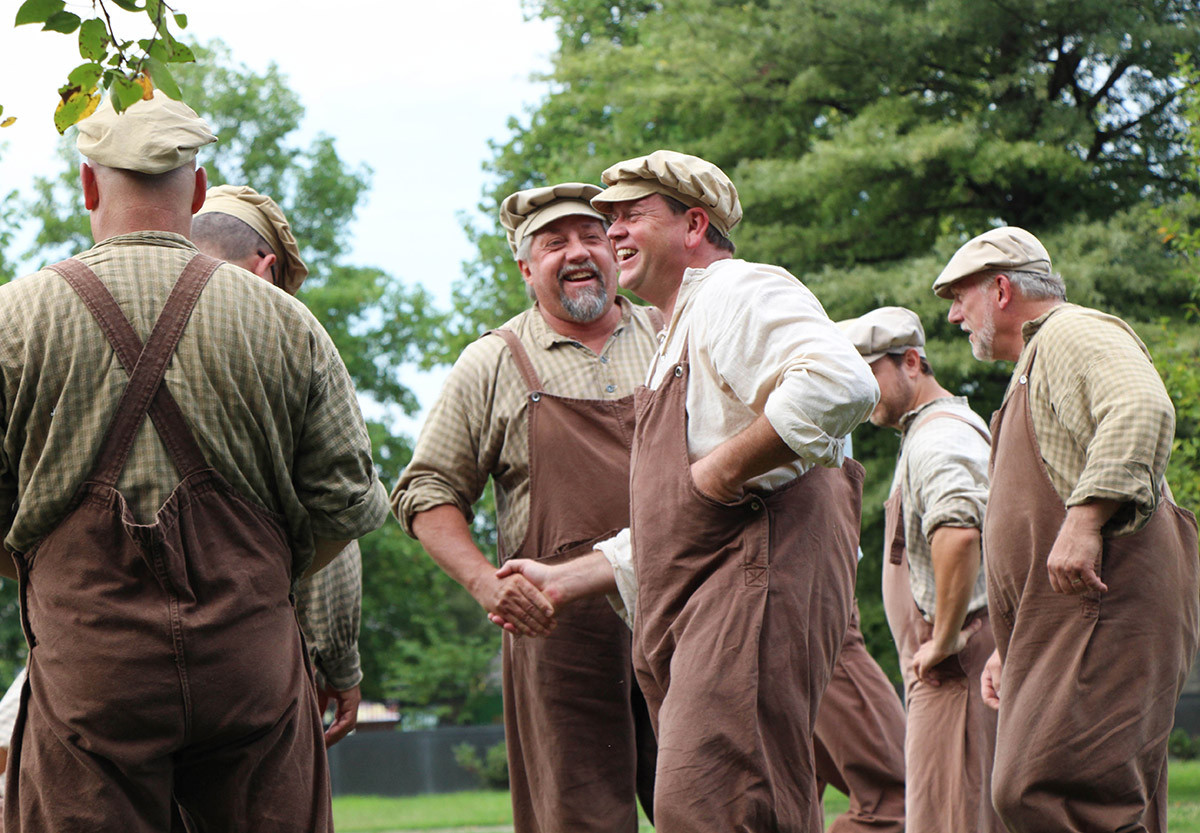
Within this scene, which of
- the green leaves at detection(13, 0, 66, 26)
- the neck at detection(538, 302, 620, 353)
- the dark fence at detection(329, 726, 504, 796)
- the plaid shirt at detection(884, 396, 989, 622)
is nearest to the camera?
the green leaves at detection(13, 0, 66, 26)

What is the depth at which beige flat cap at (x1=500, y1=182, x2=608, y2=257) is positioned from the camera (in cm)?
514

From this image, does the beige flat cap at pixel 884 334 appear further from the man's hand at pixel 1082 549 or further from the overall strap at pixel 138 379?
the overall strap at pixel 138 379

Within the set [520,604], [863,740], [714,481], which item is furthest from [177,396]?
[863,740]

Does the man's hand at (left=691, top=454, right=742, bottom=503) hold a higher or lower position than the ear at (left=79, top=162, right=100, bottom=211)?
lower

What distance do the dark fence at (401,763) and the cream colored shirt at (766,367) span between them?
68.9 feet

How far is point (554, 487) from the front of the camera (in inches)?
187

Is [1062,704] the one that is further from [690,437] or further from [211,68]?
[211,68]

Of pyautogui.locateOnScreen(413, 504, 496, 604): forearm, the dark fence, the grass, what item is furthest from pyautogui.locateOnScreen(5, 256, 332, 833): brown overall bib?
the dark fence

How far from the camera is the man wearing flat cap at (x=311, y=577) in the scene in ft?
14.8

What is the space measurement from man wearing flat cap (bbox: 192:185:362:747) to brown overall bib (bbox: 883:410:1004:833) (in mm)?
2033

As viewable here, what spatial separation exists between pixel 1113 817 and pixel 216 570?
8.35 ft

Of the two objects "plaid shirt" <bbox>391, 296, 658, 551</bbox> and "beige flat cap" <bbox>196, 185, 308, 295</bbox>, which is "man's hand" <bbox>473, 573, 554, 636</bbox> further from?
"beige flat cap" <bbox>196, 185, 308, 295</bbox>

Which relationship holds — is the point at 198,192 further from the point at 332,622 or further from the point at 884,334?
the point at 884,334

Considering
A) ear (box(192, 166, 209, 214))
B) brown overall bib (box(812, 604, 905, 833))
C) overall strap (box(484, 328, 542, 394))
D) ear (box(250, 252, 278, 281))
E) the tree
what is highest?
the tree
